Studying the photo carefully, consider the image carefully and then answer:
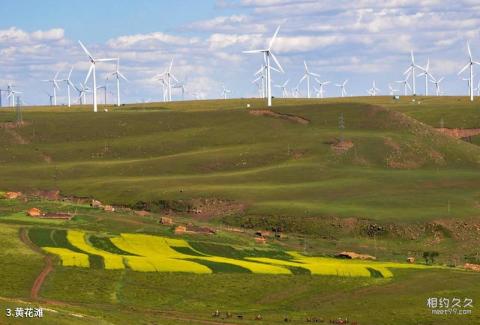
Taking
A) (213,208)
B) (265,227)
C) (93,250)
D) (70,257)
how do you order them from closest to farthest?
(70,257) → (93,250) → (265,227) → (213,208)

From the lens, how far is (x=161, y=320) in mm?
79000

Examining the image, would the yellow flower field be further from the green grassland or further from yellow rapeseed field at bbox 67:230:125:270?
the green grassland

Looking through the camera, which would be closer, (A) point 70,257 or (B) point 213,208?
A: (A) point 70,257

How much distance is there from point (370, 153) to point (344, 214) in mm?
56722

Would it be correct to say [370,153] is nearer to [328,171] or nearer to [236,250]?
[328,171]

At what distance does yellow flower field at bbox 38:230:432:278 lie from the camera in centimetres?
9844

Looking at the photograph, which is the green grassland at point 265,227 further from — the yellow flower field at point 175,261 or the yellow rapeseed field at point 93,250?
the yellow flower field at point 175,261

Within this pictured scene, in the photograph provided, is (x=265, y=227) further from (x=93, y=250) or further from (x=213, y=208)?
(x=93, y=250)

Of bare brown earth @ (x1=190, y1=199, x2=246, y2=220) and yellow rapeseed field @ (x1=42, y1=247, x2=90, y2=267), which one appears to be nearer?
yellow rapeseed field @ (x1=42, y1=247, x2=90, y2=267)

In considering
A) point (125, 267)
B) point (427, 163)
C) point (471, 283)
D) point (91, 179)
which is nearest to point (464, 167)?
point (427, 163)

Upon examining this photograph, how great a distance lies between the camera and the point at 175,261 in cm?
10244

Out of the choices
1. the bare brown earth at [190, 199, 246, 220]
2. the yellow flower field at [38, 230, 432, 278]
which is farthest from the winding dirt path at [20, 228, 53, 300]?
the bare brown earth at [190, 199, 246, 220]

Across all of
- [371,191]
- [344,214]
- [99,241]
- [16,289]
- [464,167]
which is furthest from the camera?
[464,167]

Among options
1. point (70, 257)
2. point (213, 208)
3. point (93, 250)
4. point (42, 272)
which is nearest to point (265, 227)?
point (213, 208)
